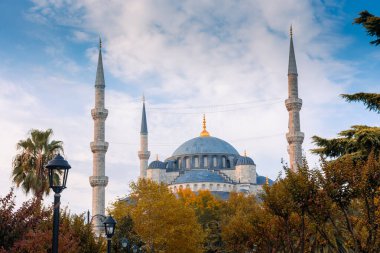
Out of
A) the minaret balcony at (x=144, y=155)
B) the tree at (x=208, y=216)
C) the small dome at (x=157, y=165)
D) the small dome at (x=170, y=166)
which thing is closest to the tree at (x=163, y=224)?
the tree at (x=208, y=216)

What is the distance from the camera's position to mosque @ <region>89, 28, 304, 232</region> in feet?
224

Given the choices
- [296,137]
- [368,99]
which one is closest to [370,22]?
[368,99]

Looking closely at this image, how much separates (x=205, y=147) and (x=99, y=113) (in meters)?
45.1

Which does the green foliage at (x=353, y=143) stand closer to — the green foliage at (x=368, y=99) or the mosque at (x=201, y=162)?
the green foliage at (x=368, y=99)

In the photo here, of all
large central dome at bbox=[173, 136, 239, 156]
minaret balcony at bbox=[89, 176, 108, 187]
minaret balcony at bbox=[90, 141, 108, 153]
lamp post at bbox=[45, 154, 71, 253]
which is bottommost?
lamp post at bbox=[45, 154, 71, 253]

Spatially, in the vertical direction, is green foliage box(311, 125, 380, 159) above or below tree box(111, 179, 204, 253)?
above

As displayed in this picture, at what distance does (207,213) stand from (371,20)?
45671 mm

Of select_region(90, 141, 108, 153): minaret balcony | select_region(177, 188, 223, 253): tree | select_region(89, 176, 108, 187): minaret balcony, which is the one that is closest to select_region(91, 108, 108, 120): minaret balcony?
select_region(90, 141, 108, 153): minaret balcony

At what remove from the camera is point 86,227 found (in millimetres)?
24453

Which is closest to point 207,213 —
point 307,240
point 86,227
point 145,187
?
point 145,187

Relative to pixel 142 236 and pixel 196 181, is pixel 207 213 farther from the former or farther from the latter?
pixel 196 181

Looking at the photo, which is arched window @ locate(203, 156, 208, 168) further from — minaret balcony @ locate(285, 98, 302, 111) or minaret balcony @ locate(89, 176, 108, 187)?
minaret balcony @ locate(89, 176, 108, 187)

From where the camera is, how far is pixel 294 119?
69000 millimetres

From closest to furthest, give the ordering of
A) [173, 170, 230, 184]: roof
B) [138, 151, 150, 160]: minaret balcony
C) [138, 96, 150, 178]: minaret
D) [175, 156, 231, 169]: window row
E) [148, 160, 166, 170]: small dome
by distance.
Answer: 1. [138, 96, 150, 178]: minaret
2. [173, 170, 230, 184]: roof
3. [138, 151, 150, 160]: minaret balcony
4. [148, 160, 166, 170]: small dome
5. [175, 156, 231, 169]: window row
